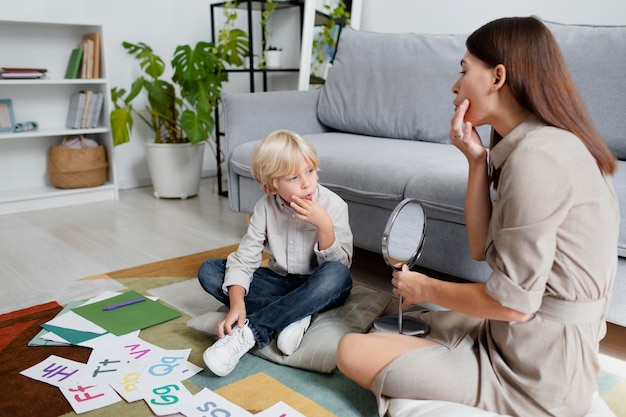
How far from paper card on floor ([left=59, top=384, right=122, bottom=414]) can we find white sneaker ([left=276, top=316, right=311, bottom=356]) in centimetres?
41

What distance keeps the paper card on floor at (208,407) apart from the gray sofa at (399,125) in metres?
0.83

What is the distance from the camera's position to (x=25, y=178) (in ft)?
11.6

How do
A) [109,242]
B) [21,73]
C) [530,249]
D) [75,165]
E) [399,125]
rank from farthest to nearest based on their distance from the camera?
[75,165] < [21,73] < [109,242] < [399,125] < [530,249]

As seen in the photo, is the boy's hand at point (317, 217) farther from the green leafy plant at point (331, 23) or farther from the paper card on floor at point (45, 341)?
the green leafy plant at point (331, 23)

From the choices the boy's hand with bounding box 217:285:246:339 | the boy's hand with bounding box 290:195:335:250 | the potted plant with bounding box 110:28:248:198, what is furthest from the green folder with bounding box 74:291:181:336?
the potted plant with bounding box 110:28:248:198

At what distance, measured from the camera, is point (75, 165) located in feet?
11.1

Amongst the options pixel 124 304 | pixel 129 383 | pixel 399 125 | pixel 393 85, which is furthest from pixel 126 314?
pixel 393 85

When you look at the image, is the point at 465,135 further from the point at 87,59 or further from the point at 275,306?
the point at 87,59

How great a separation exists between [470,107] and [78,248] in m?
1.97

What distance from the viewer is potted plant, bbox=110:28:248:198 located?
3.32m

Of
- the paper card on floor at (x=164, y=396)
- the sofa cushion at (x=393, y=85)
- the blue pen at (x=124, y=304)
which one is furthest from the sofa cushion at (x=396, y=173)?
the paper card on floor at (x=164, y=396)

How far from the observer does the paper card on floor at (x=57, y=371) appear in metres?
1.46

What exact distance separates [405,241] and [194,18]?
122 inches

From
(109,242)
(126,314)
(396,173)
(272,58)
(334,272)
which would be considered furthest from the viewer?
(272,58)
